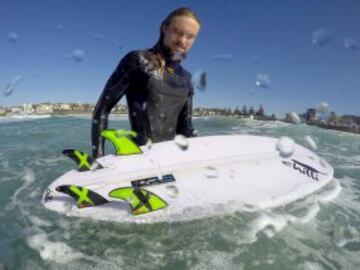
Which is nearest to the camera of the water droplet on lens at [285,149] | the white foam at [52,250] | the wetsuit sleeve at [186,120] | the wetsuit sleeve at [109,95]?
the white foam at [52,250]

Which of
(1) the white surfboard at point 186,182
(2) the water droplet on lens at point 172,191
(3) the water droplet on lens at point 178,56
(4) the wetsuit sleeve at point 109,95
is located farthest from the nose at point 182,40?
(2) the water droplet on lens at point 172,191

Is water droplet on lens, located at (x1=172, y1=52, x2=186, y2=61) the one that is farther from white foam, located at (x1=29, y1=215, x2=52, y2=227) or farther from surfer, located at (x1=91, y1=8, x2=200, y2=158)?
white foam, located at (x1=29, y1=215, x2=52, y2=227)

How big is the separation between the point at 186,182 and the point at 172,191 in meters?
0.20

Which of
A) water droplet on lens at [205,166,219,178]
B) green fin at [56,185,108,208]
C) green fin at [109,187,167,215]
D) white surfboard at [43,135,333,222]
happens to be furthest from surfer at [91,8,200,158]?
green fin at [109,187,167,215]

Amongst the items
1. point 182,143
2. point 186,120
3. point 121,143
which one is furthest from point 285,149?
point 121,143

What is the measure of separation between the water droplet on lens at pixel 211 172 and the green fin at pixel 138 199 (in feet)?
2.51

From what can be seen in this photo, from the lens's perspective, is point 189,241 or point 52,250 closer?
point 52,250

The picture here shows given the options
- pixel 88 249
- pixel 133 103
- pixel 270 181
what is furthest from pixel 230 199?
pixel 133 103

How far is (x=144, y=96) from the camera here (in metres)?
3.41

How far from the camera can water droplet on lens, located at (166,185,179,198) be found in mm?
2703

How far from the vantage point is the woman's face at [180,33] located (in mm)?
3314

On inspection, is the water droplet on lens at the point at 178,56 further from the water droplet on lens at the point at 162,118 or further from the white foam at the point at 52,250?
the white foam at the point at 52,250

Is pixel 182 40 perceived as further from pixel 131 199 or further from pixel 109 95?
pixel 131 199

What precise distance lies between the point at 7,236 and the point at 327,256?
2.28 metres
